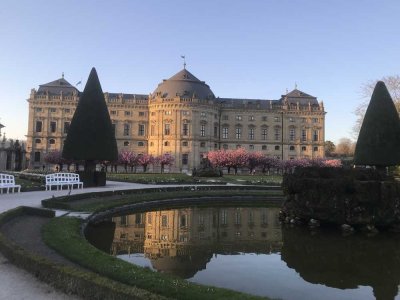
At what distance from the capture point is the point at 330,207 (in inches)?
447

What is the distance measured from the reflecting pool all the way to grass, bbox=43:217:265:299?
1154 mm

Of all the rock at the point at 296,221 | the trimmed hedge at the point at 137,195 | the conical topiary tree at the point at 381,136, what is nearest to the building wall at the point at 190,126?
the trimmed hedge at the point at 137,195

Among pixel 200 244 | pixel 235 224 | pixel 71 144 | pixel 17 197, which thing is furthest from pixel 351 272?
pixel 71 144

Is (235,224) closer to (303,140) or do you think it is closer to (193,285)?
(193,285)

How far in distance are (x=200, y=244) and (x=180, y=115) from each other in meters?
48.4

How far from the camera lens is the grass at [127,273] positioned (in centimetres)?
480

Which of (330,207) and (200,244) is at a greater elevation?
(330,207)

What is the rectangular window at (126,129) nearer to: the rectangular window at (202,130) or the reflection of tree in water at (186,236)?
the rectangular window at (202,130)

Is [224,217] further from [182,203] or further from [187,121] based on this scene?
→ [187,121]

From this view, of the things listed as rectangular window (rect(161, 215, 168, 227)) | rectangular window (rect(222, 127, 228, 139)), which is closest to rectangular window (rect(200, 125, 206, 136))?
rectangular window (rect(222, 127, 228, 139))

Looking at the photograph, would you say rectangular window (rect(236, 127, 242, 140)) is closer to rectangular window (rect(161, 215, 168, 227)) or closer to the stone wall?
rectangular window (rect(161, 215, 168, 227))

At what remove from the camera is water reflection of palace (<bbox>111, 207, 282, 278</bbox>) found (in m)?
8.16

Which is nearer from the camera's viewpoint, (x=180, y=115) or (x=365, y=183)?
(x=365, y=183)

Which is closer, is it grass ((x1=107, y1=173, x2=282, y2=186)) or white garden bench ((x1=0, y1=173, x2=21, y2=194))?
white garden bench ((x1=0, y1=173, x2=21, y2=194))
